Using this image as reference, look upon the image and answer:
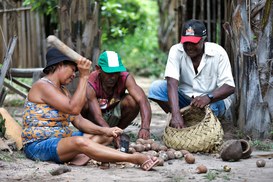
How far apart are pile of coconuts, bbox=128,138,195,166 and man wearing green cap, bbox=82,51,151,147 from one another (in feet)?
0.95

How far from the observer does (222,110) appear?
656 cm

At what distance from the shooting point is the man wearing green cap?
5.82m

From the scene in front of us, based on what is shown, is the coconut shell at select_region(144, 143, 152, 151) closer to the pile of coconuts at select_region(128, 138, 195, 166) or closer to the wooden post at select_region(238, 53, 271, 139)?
the pile of coconuts at select_region(128, 138, 195, 166)

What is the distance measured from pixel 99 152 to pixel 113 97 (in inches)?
55.8

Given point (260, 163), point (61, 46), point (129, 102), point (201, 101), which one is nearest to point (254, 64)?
point (201, 101)

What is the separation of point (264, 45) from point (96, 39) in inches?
91.0

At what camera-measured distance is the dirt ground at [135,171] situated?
449cm

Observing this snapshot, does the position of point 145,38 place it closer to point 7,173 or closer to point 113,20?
point 113,20

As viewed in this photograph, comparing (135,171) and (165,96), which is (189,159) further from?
(165,96)

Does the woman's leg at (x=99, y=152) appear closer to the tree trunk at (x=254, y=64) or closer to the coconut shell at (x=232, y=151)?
the coconut shell at (x=232, y=151)

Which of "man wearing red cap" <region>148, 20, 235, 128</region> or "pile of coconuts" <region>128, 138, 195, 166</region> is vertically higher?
"man wearing red cap" <region>148, 20, 235, 128</region>

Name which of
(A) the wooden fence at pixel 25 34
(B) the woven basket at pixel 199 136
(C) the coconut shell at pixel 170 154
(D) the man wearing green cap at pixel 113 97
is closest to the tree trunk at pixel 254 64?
(B) the woven basket at pixel 199 136

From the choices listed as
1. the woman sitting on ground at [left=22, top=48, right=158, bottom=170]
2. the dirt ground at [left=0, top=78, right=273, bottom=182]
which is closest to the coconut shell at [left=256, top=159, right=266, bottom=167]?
the dirt ground at [left=0, top=78, right=273, bottom=182]

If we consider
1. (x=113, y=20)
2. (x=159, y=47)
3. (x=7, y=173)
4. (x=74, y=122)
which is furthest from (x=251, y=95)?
(x=159, y=47)
